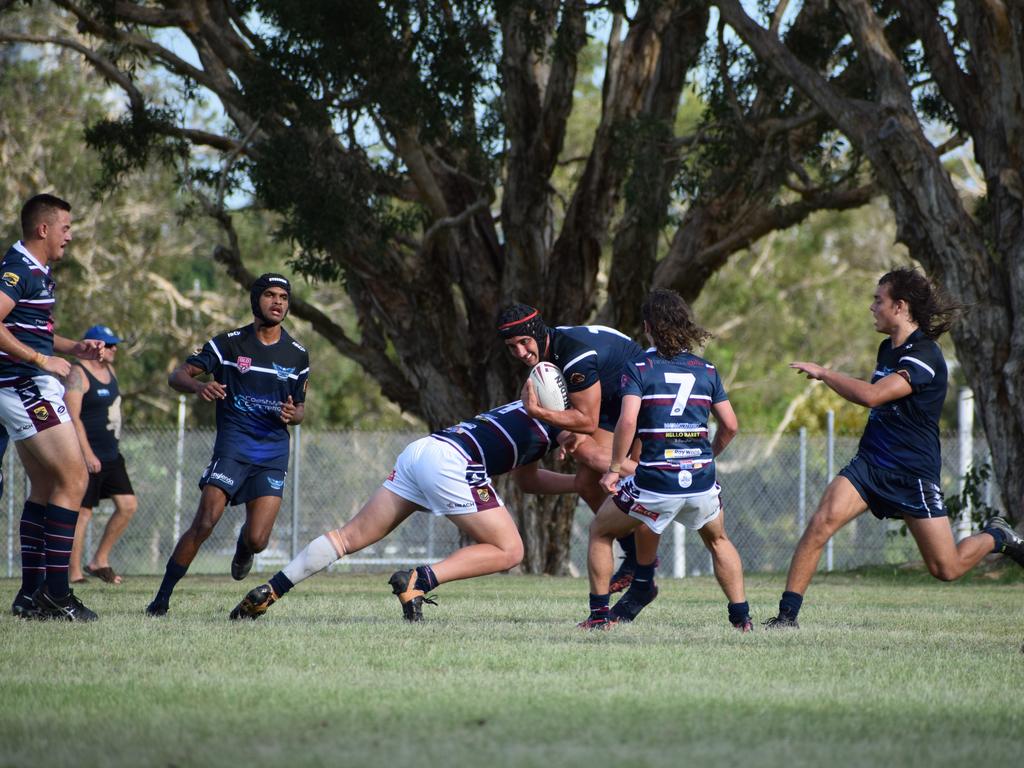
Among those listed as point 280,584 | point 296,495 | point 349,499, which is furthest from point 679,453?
point 349,499

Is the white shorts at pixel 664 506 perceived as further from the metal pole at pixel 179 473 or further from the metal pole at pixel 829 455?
the metal pole at pixel 179 473

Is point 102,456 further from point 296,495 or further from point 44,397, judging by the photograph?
point 296,495

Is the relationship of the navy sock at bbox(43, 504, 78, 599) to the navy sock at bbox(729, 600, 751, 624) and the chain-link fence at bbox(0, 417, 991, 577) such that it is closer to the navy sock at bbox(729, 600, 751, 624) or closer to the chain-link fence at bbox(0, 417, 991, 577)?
the navy sock at bbox(729, 600, 751, 624)

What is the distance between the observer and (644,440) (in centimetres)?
767

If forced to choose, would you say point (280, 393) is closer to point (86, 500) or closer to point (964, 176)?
point (86, 500)

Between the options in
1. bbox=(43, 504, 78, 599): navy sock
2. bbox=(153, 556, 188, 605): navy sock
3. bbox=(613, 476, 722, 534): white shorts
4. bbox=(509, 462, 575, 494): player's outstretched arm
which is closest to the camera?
bbox=(613, 476, 722, 534): white shorts

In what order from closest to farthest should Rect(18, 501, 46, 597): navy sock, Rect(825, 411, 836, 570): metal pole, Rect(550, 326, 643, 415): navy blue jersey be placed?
Rect(550, 326, 643, 415): navy blue jersey, Rect(18, 501, 46, 597): navy sock, Rect(825, 411, 836, 570): metal pole

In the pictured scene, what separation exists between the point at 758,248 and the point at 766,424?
192 inches

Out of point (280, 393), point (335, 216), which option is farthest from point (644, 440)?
point (335, 216)

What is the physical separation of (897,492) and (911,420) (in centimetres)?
42

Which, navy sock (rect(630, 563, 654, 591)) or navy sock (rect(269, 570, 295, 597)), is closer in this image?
navy sock (rect(269, 570, 295, 597))

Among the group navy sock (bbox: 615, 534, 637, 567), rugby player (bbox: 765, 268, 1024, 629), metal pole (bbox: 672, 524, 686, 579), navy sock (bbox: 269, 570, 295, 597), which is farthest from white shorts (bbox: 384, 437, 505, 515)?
metal pole (bbox: 672, 524, 686, 579)

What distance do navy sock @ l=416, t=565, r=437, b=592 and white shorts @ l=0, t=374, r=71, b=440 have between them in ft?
7.25

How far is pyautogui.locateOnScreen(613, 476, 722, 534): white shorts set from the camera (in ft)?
25.0
